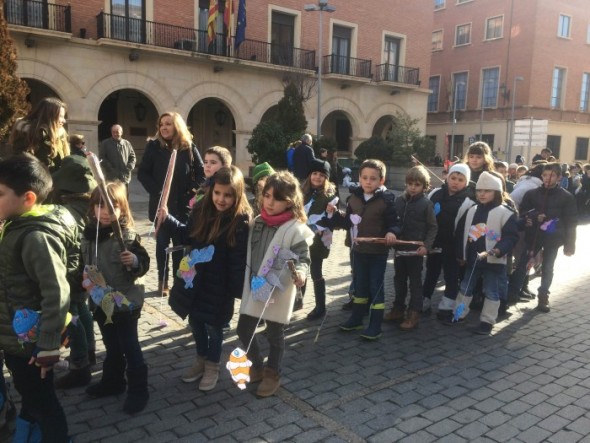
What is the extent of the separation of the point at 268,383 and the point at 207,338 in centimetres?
58

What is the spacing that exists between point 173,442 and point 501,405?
91.7 inches

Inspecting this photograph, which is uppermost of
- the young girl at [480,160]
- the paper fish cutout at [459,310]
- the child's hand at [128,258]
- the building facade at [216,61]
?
the building facade at [216,61]

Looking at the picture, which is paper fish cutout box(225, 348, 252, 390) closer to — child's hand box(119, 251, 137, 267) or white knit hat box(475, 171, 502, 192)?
child's hand box(119, 251, 137, 267)

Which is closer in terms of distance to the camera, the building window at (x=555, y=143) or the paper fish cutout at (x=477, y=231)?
the paper fish cutout at (x=477, y=231)

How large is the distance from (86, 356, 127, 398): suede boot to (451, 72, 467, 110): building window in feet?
129

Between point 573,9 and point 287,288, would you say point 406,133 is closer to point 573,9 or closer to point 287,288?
point 287,288

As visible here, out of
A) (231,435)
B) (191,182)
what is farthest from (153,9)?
(231,435)

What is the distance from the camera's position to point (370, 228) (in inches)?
187

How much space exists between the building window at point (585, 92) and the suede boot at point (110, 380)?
138 feet

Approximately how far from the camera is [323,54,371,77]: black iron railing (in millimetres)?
24031

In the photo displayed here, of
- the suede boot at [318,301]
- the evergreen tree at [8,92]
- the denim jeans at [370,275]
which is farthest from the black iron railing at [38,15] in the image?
the denim jeans at [370,275]

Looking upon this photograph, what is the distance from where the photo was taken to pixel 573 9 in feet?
119

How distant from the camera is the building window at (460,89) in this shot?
38.8 meters

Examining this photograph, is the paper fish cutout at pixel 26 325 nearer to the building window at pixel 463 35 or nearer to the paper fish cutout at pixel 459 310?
the paper fish cutout at pixel 459 310
